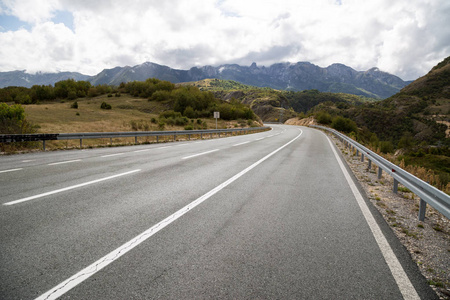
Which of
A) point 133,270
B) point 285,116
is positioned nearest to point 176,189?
point 133,270

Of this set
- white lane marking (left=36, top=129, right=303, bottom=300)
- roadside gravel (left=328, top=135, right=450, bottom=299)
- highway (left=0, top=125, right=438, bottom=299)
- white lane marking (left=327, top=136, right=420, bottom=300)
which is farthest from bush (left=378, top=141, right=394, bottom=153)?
white lane marking (left=36, top=129, right=303, bottom=300)

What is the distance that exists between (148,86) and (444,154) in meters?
83.9

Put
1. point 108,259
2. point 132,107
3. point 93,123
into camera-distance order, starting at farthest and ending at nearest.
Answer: point 132,107, point 93,123, point 108,259

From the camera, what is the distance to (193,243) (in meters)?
3.08

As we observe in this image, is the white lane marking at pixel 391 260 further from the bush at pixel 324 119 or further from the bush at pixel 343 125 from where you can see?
the bush at pixel 324 119

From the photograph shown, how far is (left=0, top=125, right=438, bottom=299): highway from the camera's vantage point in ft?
7.47

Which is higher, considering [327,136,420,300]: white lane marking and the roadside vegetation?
the roadside vegetation

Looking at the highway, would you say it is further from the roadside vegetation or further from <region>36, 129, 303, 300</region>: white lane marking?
the roadside vegetation

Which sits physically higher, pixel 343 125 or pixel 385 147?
pixel 343 125

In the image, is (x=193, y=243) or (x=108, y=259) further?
(x=193, y=243)

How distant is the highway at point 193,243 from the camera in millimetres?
2277

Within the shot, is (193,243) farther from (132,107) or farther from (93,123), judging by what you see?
(132,107)

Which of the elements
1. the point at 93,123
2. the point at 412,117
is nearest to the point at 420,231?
the point at 93,123

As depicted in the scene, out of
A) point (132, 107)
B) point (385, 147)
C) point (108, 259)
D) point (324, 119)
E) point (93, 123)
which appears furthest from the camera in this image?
point (132, 107)
